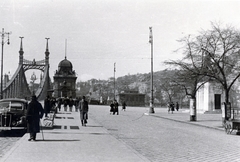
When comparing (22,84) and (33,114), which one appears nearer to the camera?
(33,114)

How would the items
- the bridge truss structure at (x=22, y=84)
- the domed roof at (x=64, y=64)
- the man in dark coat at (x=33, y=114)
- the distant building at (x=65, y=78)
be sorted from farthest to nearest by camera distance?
the domed roof at (x=64, y=64) → the distant building at (x=65, y=78) → the bridge truss structure at (x=22, y=84) → the man in dark coat at (x=33, y=114)

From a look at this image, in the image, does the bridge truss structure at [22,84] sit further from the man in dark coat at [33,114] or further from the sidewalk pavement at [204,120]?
the man in dark coat at [33,114]

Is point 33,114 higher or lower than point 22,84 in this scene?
lower

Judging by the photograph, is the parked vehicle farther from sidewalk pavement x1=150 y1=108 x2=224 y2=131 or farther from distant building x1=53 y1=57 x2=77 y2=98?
distant building x1=53 y1=57 x2=77 y2=98

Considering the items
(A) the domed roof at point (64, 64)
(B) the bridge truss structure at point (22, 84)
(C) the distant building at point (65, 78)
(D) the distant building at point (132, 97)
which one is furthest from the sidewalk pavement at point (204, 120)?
(A) the domed roof at point (64, 64)

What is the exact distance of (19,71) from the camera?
62594 millimetres

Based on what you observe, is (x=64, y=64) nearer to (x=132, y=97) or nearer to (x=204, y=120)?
(x=132, y=97)

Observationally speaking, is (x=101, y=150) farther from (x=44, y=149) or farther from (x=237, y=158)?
(x=237, y=158)

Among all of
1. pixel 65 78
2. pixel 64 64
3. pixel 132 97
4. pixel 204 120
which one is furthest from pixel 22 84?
pixel 64 64

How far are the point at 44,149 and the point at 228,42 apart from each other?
1414cm

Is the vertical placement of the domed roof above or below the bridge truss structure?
above

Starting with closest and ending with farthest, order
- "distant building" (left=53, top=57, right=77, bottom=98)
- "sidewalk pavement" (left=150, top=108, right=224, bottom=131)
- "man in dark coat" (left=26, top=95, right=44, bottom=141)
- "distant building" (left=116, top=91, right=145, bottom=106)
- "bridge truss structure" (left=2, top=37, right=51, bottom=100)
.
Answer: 1. "man in dark coat" (left=26, top=95, right=44, bottom=141)
2. "sidewalk pavement" (left=150, top=108, right=224, bottom=131)
3. "bridge truss structure" (left=2, top=37, right=51, bottom=100)
4. "distant building" (left=116, top=91, right=145, bottom=106)
5. "distant building" (left=53, top=57, right=77, bottom=98)

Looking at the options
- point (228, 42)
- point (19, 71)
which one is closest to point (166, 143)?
point (228, 42)

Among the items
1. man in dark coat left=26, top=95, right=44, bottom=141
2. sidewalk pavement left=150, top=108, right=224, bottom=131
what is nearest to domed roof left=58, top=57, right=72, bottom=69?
sidewalk pavement left=150, top=108, right=224, bottom=131
